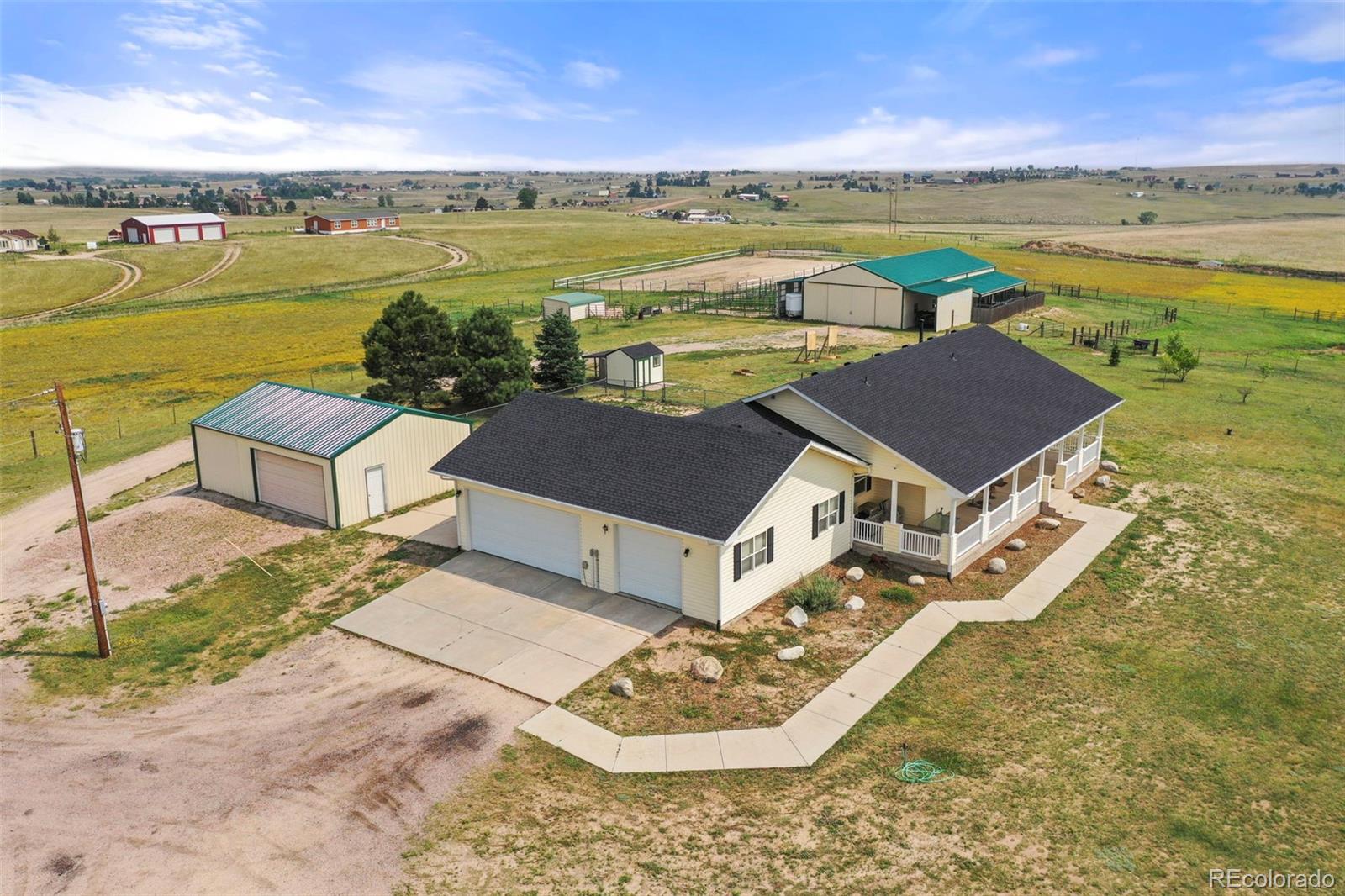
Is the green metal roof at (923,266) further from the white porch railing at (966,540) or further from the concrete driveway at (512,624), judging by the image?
the concrete driveway at (512,624)

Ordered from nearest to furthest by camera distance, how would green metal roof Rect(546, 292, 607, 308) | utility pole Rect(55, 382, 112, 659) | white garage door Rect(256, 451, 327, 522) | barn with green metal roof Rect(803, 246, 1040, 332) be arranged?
1. utility pole Rect(55, 382, 112, 659)
2. white garage door Rect(256, 451, 327, 522)
3. barn with green metal roof Rect(803, 246, 1040, 332)
4. green metal roof Rect(546, 292, 607, 308)

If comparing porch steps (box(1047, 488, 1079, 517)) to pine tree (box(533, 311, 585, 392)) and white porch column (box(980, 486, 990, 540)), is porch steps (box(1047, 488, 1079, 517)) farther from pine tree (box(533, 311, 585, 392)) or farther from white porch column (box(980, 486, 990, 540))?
pine tree (box(533, 311, 585, 392))

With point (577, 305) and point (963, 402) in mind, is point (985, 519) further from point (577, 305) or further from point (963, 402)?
point (577, 305)

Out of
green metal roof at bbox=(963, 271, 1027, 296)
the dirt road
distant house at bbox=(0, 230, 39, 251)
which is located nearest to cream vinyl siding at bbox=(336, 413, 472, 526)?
the dirt road

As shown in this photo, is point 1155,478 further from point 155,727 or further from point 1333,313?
point 1333,313

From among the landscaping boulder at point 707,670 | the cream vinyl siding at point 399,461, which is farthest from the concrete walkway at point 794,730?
the cream vinyl siding at point 399,461

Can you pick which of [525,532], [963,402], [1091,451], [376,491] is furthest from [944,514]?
[376,491]
